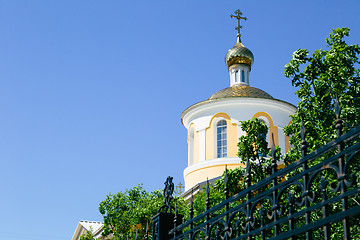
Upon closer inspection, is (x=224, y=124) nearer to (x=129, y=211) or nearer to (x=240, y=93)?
(x=240, y=93)

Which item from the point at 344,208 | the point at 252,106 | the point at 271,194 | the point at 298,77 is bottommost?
the point at 344,208

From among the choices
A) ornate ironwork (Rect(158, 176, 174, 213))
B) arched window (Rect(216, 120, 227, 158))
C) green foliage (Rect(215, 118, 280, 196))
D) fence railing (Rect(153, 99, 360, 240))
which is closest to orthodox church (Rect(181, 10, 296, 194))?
arched window (Rect(216, 120, 227, 158))

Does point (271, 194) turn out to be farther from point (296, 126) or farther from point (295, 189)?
point (296, 126)

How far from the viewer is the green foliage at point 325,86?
36.0ft

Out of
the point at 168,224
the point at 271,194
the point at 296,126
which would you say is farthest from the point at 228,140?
the point at 271,194

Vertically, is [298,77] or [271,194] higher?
[298,77]

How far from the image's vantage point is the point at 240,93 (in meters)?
25.7

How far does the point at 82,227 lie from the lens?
4659 cm

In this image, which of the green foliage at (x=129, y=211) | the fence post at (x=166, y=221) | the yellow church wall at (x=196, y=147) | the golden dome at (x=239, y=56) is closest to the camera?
the fence post at (x=166, y=221)

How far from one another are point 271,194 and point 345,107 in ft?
25.3

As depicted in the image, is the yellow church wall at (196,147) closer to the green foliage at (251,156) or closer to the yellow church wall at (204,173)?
the yellow church wall at (204,173)

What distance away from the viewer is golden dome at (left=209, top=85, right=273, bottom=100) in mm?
25516

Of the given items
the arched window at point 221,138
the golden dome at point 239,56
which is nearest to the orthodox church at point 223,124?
the arched window at point 221,138

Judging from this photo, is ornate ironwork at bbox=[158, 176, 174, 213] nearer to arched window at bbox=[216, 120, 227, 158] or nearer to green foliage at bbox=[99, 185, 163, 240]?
green foliage at bbox=[99, 185, 163, 240]
